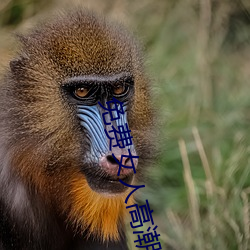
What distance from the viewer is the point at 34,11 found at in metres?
6.17

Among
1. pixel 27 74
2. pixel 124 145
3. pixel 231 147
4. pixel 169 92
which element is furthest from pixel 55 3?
pixel 124 145

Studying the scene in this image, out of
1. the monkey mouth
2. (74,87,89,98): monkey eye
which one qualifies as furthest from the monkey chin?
(74,87,89,98): monkey eye

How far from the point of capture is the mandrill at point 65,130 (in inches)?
120

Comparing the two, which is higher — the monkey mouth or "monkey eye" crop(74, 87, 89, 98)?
"monkey eye" crop(74, 87, 89, 98)

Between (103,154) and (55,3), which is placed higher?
(55,3)

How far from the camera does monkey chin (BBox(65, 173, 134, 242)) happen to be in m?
2.98

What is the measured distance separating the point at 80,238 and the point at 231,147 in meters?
1.82

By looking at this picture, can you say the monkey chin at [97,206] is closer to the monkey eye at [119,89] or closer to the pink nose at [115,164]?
the pink nose at [115,164]

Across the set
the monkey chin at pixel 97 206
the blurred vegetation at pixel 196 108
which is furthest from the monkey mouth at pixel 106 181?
the blurred vegetation at pixel 196 108

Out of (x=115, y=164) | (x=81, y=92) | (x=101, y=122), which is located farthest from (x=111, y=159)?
(x=81, y=92)

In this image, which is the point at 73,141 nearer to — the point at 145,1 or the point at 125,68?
the point at 125,68

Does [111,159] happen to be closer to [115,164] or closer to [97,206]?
[115,164]

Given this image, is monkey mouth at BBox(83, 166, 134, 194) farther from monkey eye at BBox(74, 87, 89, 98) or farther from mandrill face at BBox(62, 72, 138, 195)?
monkey eye at BBox(74, 87, 89, 98)

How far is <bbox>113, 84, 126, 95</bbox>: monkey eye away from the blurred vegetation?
321 mm
